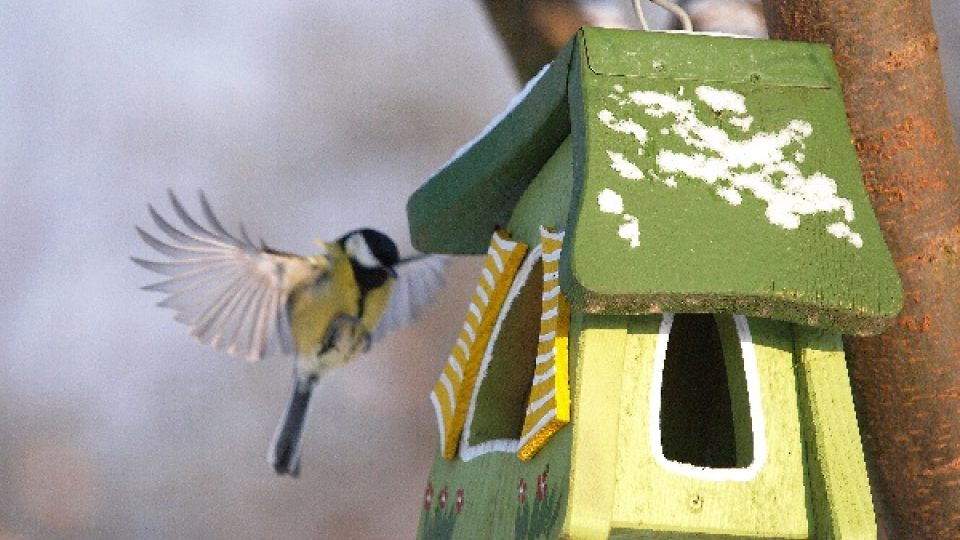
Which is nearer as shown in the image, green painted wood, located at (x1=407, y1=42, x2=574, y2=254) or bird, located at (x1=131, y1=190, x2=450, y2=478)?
green painted wood, located at (x1=407, y1=42, x2=574, y2=254)

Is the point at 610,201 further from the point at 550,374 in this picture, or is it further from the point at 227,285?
the point at 227,285

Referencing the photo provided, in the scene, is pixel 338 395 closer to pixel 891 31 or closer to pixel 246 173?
pixel 246 173

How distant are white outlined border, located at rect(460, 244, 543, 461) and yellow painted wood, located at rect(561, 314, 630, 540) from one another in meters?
0.14

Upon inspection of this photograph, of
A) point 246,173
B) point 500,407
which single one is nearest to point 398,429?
point 246,173

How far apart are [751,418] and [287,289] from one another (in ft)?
4.14

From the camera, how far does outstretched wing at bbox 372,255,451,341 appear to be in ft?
6.87

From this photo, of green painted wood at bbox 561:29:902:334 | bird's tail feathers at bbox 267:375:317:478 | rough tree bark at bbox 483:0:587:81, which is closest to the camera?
green painted wood at bbox 561:29:902:334

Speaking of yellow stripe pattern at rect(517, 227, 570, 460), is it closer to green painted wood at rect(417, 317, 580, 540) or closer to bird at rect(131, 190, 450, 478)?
green painted wood at rect(417, 317, 580, 540)

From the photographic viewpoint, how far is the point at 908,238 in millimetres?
1074

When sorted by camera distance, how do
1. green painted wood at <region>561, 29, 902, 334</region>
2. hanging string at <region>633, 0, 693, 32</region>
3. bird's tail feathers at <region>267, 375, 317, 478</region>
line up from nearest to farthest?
green painted wood at <region>561, 29, 902, 334</region>, hanging string at <region>633, 0, 693, 32</region>, bird's tail feathers at <region>267, 375, 317, 478</region>

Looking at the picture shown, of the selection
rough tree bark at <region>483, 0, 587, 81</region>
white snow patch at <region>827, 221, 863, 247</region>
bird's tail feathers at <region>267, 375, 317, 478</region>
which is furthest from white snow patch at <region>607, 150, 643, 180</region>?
bird's tail feathers at <region>267, 375, 317, 478</region>

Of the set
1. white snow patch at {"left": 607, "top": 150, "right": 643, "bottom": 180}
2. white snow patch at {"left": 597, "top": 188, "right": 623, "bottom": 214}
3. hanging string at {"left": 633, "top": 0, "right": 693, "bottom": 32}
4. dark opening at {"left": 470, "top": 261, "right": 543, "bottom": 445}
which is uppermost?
hanging string at {"left": 633, "top": 0, "right": 693, "bottom": 32}

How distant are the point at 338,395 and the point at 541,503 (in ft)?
8.28

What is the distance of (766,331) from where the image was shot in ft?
3.20
